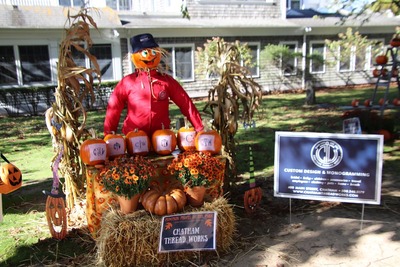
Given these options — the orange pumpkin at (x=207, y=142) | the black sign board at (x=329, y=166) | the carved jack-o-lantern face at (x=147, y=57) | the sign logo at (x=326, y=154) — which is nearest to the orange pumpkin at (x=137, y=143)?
the orange pumpkin at (x=207, y=142)

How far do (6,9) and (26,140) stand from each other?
23.3 ft

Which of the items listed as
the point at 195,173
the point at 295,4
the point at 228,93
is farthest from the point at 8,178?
the point at 295,4

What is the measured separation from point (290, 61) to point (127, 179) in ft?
53.3

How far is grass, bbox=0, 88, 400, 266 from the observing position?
149 inches

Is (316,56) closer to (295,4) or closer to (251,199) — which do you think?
(295,4)

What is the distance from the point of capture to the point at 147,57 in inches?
163

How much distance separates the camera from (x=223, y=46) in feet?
14.8

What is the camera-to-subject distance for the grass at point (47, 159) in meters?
3.77

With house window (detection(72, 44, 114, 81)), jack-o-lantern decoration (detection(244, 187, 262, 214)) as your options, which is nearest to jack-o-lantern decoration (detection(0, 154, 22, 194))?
jack-o-lantern decoration (detection(244, 187, 262, 214))

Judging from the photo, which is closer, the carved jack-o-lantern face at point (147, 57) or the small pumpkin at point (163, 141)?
the small pumpkin at point (163, 141)

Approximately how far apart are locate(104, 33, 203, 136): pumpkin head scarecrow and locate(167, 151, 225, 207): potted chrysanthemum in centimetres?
82

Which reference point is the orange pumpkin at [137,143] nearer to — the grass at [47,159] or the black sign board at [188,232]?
the black sign board at [188,232]

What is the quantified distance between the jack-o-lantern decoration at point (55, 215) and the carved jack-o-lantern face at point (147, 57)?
1687mm

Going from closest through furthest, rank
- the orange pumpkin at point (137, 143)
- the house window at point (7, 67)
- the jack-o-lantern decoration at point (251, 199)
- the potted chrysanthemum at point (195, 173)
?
the potted chrysanthemum at point (195, 173) < the orange pumpkin at point (137, 143) < the jack-o-lantern decoration at point (251, 199) < the house window at point (7, 67)
